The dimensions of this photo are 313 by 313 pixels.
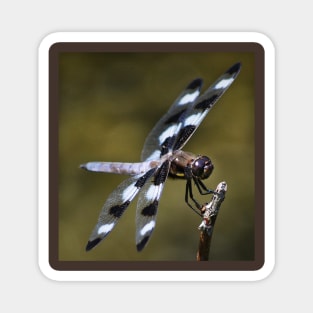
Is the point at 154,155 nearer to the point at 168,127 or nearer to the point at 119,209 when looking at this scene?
the point at 168,127

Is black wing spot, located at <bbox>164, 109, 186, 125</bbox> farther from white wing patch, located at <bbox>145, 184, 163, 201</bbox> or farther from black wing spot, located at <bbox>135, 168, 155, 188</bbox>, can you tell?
white wing patch, located at <bbox>145, 184, 163, 201</bbox>

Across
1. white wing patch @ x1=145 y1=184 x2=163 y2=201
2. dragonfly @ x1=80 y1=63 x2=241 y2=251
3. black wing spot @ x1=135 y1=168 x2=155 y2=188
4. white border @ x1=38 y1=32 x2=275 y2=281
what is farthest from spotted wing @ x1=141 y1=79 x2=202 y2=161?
white border @ x1=38 y1=32 x2=275 y2=281

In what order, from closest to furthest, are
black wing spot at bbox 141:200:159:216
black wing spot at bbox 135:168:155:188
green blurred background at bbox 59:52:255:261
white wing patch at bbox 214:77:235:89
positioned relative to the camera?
black wing spot at bbox 141:200:159:216
black wing spot at bbox 135:168:155:188
white wing patch at bbox 214:77:235:89
green blurred background at bbox 59:52:255:261

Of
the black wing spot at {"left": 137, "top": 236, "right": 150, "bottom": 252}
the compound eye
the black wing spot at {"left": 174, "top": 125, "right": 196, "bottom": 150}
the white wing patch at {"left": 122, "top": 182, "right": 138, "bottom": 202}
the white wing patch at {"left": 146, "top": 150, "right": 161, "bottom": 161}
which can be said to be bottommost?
the black wing spot at {"left": 137, "top": 236, "right": 150, "bottom": 252}

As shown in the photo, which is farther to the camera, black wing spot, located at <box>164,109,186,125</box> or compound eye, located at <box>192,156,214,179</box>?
black wing spot, located at <box>164,109,186,125</box>

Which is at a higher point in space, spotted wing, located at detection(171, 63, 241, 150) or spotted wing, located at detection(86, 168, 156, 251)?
spotted wing, located at detection(171, 63, 241, 150)

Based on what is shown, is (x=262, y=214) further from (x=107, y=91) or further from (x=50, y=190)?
(x=107, y=91)
